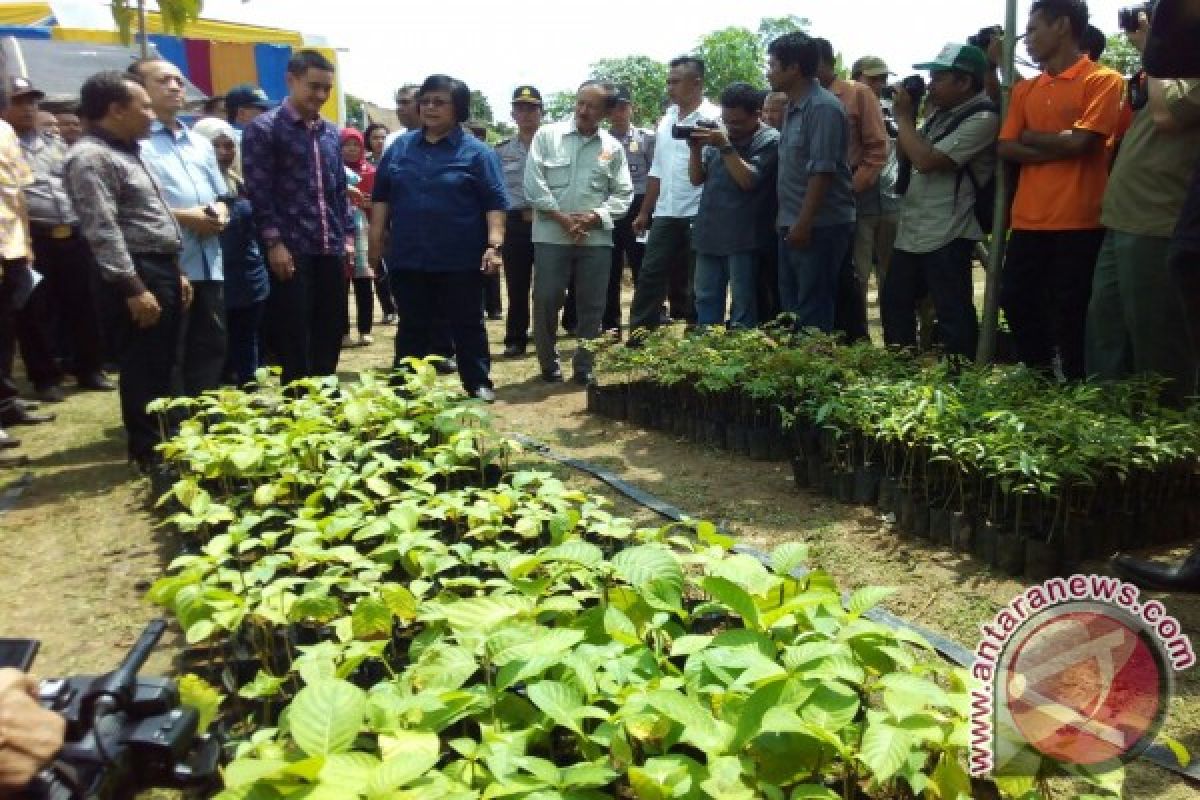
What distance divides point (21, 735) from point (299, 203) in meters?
4.64

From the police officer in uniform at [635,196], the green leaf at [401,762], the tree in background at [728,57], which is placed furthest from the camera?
the tree in background at [728,57]

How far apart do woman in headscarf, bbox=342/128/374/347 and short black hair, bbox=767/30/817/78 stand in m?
3.85

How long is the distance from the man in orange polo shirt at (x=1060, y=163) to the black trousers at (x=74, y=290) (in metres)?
5.73

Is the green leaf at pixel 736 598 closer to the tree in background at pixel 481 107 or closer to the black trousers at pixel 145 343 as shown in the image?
the black trousers at pixel 145 343

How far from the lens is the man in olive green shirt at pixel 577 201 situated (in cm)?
664

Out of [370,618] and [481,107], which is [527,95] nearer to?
[370,618]

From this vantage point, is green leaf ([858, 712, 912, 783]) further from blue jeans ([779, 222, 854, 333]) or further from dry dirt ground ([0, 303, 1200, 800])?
blue jeans ([779, 222, 854, 333])

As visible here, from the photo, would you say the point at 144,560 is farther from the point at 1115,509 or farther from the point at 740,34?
the point at 740,34

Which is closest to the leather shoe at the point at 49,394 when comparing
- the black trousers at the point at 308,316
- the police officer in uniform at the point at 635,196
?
the black trousers at the point at 308,316

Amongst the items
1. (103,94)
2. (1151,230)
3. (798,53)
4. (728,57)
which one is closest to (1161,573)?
(1151,230)

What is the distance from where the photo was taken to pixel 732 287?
6.60 m

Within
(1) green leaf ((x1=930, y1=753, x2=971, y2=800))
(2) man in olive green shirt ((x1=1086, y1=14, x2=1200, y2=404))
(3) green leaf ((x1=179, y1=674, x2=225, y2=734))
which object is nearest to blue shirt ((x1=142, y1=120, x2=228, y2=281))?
(3) green leaf ((x1=179, y1=674, x2=225, y2=734))

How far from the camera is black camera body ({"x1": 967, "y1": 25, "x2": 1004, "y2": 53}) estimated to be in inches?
226

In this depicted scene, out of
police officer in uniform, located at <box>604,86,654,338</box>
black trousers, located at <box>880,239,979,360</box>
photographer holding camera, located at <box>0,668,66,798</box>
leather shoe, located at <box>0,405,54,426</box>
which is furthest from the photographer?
police officer in uniform, located at <box>604,86,654,338</box>
